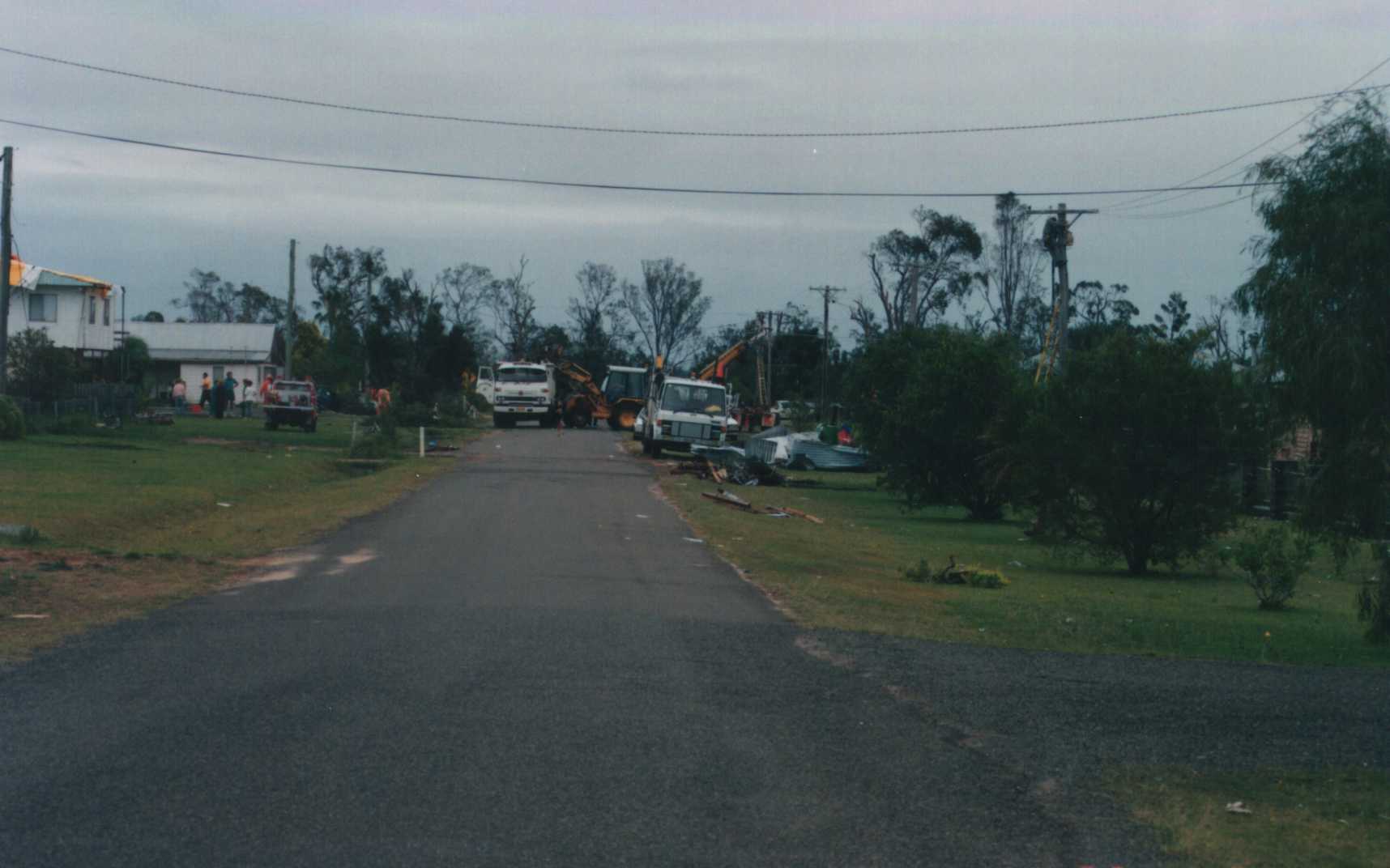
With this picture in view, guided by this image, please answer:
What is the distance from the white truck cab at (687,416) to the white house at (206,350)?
41992 mm

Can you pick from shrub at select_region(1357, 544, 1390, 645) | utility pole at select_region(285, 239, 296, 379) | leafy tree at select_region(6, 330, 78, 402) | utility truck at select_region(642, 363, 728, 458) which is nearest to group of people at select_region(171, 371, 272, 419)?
utility pole at select_region(285, 239, 296, 379)

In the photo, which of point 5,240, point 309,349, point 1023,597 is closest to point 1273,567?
point 1023,597

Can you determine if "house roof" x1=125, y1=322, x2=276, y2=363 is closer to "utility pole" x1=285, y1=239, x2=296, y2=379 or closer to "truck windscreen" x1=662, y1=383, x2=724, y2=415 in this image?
"utility pole" x1=285, y1=239, x2=296, y2=379

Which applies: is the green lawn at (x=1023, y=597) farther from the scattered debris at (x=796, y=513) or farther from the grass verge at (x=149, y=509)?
the grass verge at (x=149, y=509)

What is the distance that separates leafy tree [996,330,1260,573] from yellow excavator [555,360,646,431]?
4413cm

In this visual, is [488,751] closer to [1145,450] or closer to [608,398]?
[1145,450]

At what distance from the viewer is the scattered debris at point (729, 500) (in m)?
28.5

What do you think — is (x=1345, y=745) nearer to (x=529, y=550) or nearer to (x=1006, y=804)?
(x=1006, y=804)

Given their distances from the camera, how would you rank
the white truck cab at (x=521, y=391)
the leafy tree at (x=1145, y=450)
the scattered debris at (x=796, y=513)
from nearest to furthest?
the leafy tree at (x=1145, y=450) < the scattered debris at (x=796, y=513) < the white truck cab at (x=521, y=391)

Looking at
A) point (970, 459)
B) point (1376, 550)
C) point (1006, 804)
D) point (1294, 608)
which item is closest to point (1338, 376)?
point (1376, 550)

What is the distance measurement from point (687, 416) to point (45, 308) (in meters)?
32.3

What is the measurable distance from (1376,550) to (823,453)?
106 feet

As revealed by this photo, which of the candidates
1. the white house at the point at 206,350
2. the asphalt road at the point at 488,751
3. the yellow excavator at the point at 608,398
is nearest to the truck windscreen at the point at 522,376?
the yellow excavator at the point at 608,398

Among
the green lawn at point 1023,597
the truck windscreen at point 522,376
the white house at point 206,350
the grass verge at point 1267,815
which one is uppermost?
the white house at point 206,350
